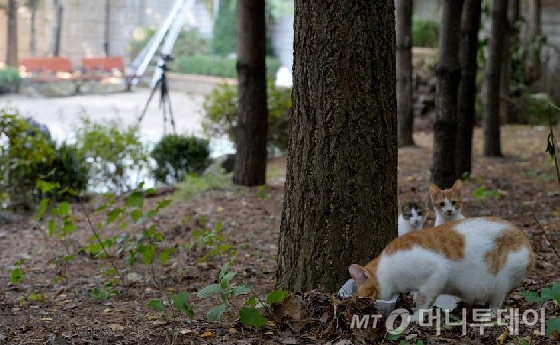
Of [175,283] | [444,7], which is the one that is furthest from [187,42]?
[175,283]

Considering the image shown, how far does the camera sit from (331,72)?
14.4 feet

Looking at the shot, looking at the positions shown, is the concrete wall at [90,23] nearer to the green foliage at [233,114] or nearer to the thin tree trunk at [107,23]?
the thin tree trunk at [107,23]

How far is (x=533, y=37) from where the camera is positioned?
62.2 feet

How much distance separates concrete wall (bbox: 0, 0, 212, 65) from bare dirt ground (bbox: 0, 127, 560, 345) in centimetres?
2167

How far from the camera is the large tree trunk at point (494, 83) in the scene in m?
12.0

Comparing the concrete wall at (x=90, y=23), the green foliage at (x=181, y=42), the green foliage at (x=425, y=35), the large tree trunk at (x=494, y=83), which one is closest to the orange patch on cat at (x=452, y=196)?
the large tree trunk at (x=494, y=83)

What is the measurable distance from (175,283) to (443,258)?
103 inches

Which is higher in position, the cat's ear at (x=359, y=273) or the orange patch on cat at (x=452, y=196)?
the orange patch on cat at (x=452, y=196)

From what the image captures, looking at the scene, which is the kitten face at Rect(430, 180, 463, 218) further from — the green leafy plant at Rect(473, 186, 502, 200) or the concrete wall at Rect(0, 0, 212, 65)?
the concrete wall at Rect(0, 0, 212, 65)

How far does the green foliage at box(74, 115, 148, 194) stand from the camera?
11.4 meters

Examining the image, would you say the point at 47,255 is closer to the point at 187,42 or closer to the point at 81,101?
the point at 81,101

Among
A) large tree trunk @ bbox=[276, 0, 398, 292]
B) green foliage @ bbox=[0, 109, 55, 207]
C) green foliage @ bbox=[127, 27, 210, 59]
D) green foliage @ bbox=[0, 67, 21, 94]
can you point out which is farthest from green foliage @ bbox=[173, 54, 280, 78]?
large tree trunk @ bbox=[276, 0, 398, 292]

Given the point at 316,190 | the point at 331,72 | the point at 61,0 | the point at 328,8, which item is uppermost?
the point at 61,0

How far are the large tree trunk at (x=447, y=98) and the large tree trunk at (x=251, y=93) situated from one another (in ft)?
7.81
